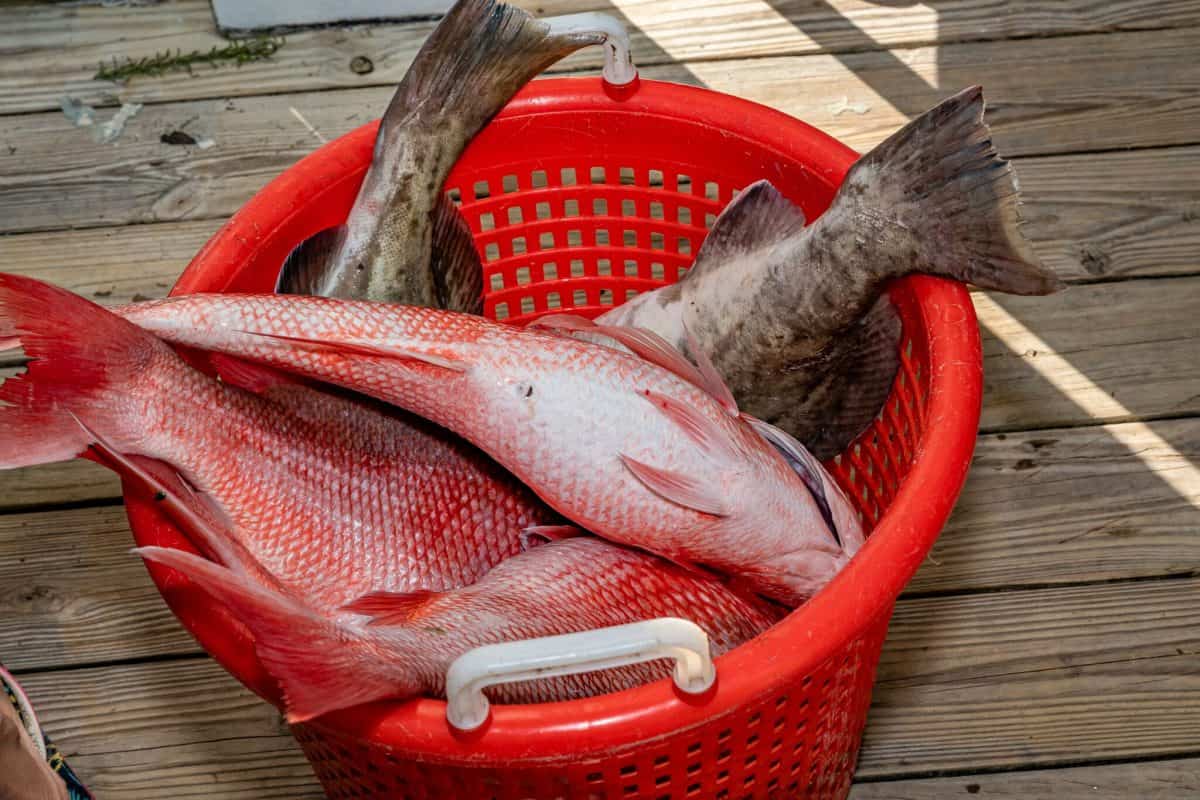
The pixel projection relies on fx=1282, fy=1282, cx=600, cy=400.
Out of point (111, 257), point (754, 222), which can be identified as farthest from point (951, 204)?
point (111, 257)

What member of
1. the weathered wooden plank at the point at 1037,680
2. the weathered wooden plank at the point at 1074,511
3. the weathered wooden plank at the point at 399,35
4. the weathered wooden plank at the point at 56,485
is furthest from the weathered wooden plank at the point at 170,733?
the weathered wooden plank at the point at 399,35

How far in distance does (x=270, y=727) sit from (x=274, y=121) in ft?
3.47

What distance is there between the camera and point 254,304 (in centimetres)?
108

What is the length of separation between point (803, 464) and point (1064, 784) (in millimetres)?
558

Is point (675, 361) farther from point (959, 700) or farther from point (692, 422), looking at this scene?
point (959, 700)

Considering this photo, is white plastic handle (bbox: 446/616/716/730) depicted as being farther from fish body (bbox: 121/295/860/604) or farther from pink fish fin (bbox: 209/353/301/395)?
pink fish fin (bbox: 209/353/301/395)

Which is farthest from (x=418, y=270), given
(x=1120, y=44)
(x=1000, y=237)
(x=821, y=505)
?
(x=1120, y=44)

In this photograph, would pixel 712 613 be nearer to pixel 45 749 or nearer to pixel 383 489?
pixel 383 489

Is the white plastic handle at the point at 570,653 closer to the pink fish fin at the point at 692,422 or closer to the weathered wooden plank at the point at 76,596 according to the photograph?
the pink fish fin at the point at 692,422

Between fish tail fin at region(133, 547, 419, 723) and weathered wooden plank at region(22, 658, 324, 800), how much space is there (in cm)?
73

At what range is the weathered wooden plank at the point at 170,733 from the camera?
4.92 feet

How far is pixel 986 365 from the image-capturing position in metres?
1.81

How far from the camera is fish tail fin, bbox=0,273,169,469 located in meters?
0.99

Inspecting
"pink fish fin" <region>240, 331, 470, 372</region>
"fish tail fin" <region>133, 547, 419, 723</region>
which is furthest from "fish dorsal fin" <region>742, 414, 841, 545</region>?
"fish tail fin" <region>133, 547, 419, 723</region>
